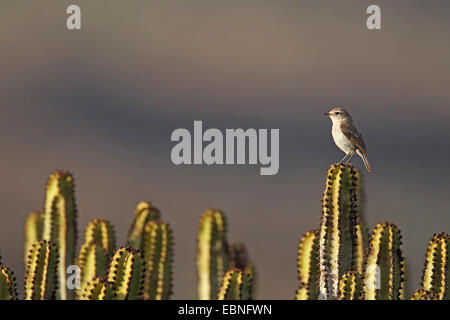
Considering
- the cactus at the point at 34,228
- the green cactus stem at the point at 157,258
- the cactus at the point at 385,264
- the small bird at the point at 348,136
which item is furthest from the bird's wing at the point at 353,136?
the cactus at the point at 34,228

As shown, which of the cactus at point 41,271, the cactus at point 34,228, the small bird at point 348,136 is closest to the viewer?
the cactus at point 41,271

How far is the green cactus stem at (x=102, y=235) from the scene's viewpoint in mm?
10172

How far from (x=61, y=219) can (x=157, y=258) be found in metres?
1.20

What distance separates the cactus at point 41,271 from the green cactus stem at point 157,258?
1.11 m

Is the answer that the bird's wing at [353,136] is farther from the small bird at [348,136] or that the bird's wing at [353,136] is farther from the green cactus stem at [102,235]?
the green cactus stem at [102,235]

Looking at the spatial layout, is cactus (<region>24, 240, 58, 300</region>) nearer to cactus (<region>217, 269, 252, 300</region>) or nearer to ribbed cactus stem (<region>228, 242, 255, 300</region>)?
cactus (<region>217, 269, 252, 300</region>)

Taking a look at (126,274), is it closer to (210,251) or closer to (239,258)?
(210,251)

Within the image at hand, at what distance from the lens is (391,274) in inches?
323
